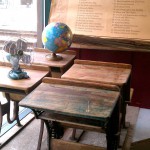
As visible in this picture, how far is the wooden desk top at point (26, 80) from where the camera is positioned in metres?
2.10

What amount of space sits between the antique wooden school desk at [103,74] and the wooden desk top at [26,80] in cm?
22

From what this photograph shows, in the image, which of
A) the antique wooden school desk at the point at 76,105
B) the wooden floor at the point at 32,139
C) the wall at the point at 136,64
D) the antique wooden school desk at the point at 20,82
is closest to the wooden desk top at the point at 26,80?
the antique wooden school desk at the point at 20,82

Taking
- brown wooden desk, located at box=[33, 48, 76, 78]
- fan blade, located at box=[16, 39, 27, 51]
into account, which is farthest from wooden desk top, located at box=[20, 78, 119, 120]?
brown wooden desk, located at box=[33, 48, 76, 78]

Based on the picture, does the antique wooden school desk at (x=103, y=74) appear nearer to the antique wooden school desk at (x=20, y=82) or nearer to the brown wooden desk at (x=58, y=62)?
the brown wooden desk at (x=58, y=62)

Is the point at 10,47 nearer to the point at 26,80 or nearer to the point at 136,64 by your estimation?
the point at 26,80

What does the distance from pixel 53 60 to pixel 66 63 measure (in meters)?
0.17

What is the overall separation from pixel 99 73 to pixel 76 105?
2.29 ft

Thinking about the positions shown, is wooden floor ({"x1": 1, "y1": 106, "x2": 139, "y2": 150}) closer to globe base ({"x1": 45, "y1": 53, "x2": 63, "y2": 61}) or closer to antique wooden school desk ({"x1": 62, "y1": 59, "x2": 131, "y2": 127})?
antique wooden school desk ({"x1": 62, "y1": 59, "x2": 131, "y2": 127})

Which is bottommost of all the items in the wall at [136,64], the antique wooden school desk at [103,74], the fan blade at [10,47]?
the wall at [136,64]

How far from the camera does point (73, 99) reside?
182 centimetres

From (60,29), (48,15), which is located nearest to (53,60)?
(60,29)

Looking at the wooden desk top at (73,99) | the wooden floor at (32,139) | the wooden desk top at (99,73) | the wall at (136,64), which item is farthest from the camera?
the wall at (136,64)

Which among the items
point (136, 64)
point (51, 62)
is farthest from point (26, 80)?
point (136, 64)

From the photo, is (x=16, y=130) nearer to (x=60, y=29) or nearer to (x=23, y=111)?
(x=23, y=111)
